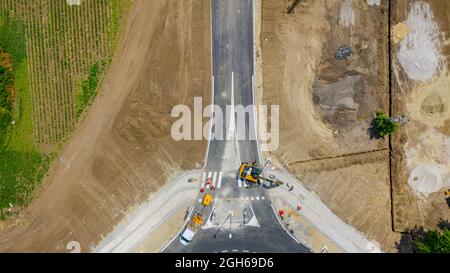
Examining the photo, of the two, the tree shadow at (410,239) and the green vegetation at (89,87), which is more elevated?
the green vegetation at (89,87)

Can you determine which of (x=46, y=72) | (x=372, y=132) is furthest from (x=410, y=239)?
(x=46, y=72)

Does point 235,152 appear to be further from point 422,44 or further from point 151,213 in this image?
point 422,44

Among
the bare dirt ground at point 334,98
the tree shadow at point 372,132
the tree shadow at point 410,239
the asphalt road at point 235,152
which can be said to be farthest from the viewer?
the tree shadow at point 410,239

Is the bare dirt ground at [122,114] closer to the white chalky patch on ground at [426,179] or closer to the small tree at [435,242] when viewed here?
the white chalky patch on ground at [426,179]

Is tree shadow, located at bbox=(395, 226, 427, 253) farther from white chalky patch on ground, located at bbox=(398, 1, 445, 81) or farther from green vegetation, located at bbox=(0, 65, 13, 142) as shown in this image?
green vegetation, located at bbox=(0, 65, 13, 142)

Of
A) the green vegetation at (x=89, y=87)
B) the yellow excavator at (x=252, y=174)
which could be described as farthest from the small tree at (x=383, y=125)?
the green vegetation at (x=89, y=87)

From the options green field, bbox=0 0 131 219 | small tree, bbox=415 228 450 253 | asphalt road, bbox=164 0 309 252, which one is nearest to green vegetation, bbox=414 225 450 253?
small tree, bbox=415 228 450 253
